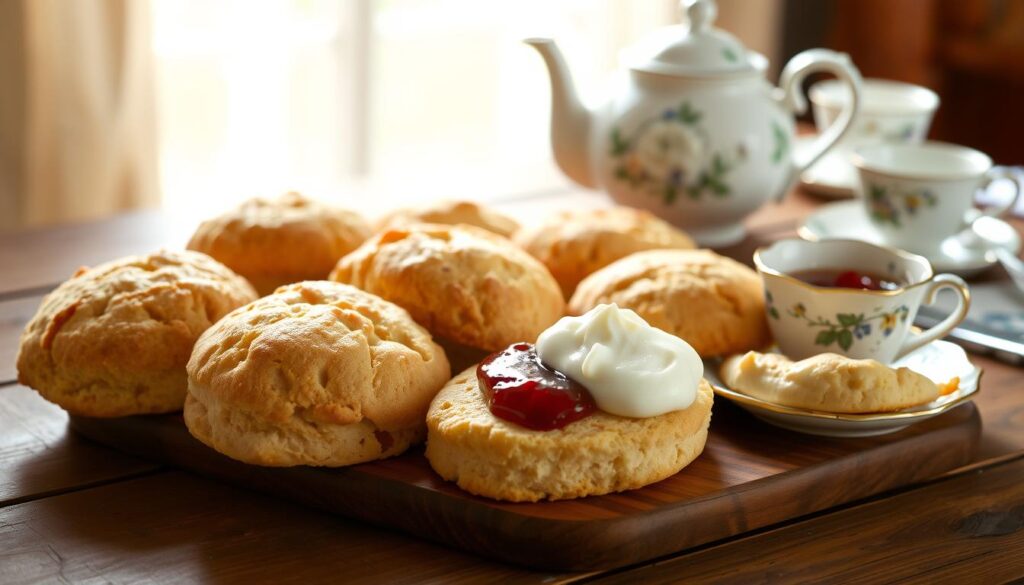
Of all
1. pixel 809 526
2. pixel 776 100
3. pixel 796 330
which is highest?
pixel 776 100

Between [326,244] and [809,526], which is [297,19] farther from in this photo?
[809,526]

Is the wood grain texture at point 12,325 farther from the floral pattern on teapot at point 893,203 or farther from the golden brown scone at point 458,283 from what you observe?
the floral pattern on teapot at point 893,203

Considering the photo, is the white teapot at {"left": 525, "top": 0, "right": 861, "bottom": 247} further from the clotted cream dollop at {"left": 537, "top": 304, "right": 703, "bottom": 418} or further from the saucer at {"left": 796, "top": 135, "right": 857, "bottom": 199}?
the clotted cream dollop at {"left": 537, "top": 304, "right": 703, "bottom": 418}

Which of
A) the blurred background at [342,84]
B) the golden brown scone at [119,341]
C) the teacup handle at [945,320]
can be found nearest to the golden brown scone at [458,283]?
the golden brown scone at [119,341]

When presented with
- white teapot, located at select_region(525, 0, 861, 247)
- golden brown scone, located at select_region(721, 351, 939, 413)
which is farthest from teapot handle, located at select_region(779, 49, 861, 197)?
golden brown scone, located at select_region(721, 351, 939, 413)

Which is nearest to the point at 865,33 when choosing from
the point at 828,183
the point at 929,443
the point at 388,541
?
the point at 828,183

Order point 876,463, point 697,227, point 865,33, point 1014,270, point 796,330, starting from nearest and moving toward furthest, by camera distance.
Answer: point 876,463 → point 796,330 → point 1014,270 → point 697,227 → point 865,33
